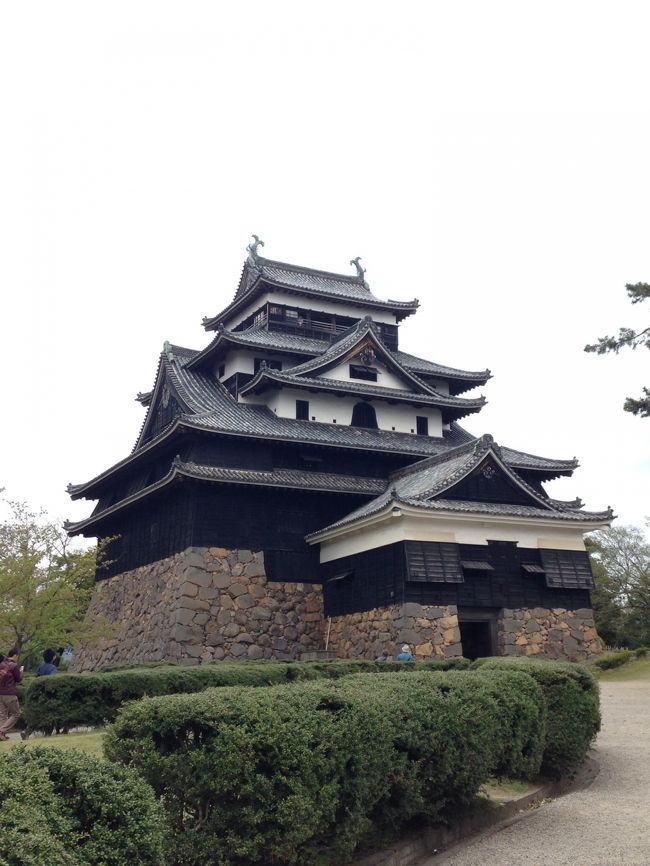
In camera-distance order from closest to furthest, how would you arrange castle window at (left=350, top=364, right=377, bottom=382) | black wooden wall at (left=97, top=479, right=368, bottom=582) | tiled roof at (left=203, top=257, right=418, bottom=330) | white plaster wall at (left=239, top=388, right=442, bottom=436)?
black wooden wall at (left=97, top=479, right=368, bottom=582), white plaster wall at (left=239, top=388, right=442, bottom=436), castle window at (left=350, top=364, right=377, bottom=382), tiled roof at (left=203, top=257, right=418, bottom=330)

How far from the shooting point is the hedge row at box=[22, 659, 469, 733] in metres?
14.9

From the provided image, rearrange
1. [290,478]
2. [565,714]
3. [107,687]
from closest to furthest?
[565,714], [107,687], [290,478]

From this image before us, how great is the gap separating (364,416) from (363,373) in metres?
1.76

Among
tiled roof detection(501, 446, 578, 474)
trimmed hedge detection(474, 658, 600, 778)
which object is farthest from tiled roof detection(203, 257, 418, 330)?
trimmed hedge detection(474, 658, 600, 778)

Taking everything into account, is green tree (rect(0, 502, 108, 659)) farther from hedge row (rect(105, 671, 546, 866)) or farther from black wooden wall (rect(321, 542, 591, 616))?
hedge row (rect(105, 671, 546, 866))

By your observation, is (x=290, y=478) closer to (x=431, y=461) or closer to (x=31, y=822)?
(x=431, y=461)

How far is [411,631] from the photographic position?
2141cm

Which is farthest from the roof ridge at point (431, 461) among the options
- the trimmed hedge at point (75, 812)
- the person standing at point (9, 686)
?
the trimmed hedge at point (75, 812)

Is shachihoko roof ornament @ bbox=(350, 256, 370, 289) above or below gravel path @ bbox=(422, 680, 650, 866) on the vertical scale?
above

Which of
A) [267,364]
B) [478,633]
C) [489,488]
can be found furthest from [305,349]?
[478,633]

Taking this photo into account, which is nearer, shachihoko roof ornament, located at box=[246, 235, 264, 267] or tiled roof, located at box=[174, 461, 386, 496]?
tiled roof, located at box=[174, 461, 386, 496]

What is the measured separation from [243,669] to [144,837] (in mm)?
10511

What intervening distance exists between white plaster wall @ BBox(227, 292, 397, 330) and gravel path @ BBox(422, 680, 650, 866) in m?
26.8

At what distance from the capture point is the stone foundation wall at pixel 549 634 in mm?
23234
